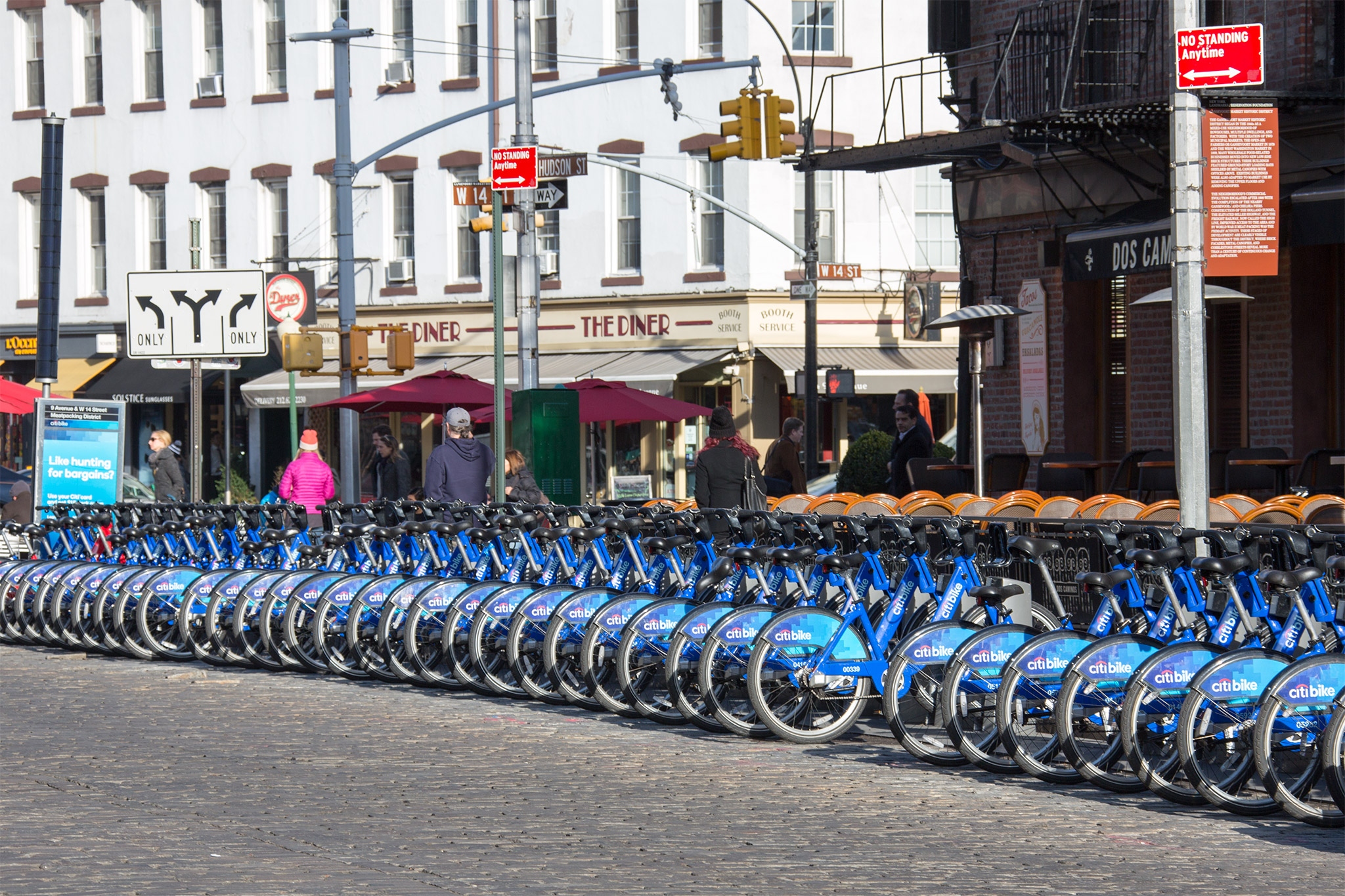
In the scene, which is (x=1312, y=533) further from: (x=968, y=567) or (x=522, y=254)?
(x=522, y=254)

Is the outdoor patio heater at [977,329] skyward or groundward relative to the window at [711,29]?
groundward

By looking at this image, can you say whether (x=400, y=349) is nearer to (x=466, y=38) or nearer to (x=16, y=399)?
(x=16, y=399)

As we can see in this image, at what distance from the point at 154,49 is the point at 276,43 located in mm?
3172

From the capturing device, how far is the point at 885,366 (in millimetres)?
35781

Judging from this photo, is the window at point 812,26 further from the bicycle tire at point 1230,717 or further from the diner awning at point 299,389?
the bicycle tire at point 1230,717

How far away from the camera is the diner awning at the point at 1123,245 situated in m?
17.5

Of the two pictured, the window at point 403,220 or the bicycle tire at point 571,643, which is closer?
the bicycle tire at point 571,643

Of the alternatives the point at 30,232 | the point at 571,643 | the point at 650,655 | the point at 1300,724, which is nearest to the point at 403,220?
the point at 30,232

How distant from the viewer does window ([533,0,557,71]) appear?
37.0 metres

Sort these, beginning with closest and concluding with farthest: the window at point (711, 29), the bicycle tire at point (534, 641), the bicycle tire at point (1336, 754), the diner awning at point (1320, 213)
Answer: the bicycle tire at point (1336, 754)
the bicycle tire at point (534, 641)
the diner awning at point (1320, 213)
the window at point (711, 29)

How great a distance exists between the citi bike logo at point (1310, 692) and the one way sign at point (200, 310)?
11764mm

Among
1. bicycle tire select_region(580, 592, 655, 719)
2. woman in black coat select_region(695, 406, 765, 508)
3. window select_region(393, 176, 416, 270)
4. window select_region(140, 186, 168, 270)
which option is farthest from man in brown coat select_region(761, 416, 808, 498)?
window select_region(140, 186, 168, 270)

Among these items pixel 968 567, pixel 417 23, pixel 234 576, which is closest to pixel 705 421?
pixel 417 23

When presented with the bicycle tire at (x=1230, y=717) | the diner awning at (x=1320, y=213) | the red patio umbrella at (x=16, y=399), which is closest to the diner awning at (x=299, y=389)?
the red patio umbrella at (x=16, y=399)
